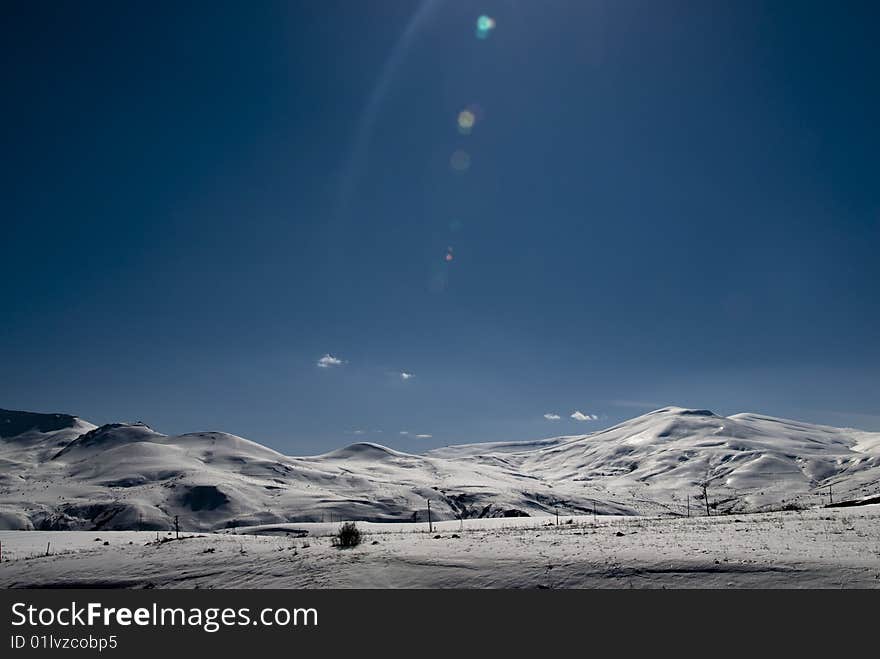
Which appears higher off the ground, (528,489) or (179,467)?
(179,467)

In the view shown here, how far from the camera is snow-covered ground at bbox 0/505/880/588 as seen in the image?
20.1 metres

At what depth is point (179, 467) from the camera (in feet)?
554

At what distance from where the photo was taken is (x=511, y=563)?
23141 millimetres

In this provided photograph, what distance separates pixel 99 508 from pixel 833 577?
146 m

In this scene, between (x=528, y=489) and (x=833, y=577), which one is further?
(x=528, y=489)

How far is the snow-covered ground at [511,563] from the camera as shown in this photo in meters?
20.1

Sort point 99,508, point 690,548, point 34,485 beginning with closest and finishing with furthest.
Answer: point 690,548
point 99,508
point 34,485
